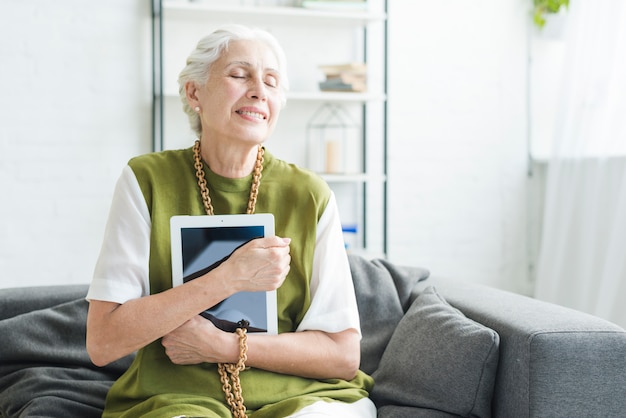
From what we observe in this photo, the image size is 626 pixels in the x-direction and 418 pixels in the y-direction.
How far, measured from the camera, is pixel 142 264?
156cm

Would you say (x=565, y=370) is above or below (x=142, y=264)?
below

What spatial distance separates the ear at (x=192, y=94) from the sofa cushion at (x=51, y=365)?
74cm

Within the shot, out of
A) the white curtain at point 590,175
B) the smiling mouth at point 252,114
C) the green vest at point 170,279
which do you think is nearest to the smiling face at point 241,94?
the smiling mouth at point 252,114

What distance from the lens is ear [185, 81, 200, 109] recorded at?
Answer: 1710 millimetres

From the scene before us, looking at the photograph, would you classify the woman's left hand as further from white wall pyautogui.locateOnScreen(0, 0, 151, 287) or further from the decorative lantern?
the decorative lantern

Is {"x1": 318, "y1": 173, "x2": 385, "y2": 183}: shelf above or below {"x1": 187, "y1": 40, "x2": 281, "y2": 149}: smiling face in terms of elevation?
below

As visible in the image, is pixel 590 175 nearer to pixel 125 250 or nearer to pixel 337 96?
pixel 337 96

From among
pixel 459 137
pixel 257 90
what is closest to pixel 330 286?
pixel 257 90

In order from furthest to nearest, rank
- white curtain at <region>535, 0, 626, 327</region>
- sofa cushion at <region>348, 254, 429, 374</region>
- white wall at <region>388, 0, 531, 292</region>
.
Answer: white wall at <region>388, 0, 531, 292</region>, white curtain at <region>535, 0, 626, 327</region>, sofa cushion at <region>348, 254, 429, 374</region>

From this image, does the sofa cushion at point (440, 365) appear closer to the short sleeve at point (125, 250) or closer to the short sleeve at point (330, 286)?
the short sleeve at point (330, 286)

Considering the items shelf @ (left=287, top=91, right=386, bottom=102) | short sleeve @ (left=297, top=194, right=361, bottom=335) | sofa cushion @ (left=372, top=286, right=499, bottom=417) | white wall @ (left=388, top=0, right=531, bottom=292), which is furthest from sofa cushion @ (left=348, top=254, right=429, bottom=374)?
white wall @ (left=388, top=0, right=531, bottom=292)

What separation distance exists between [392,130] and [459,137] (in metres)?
0.36

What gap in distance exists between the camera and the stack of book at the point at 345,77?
348cm

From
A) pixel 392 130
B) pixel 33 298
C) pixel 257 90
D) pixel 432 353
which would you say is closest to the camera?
pixel 257 90
